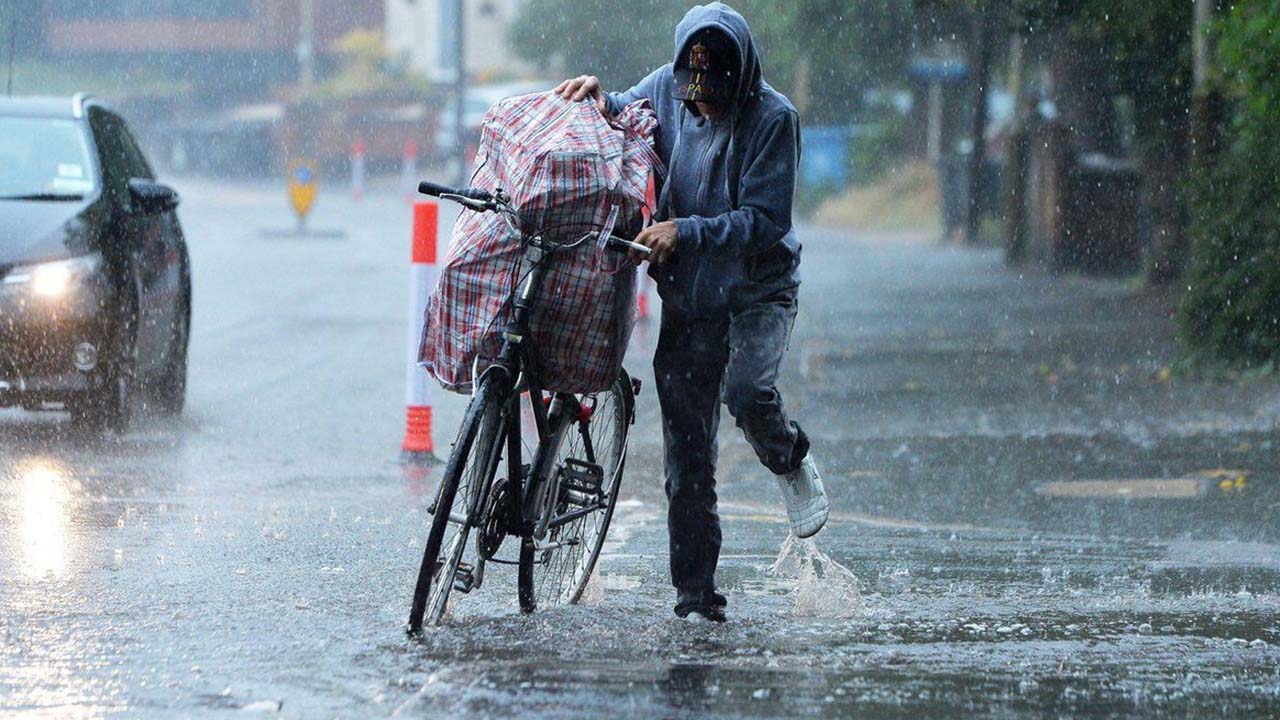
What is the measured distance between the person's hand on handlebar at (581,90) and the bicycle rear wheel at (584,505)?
0.82 m

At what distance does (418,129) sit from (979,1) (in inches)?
1227

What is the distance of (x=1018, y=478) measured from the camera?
9219 mm

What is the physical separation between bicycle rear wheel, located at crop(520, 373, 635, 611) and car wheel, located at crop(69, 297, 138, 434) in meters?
4.37

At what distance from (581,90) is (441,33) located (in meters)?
59.8

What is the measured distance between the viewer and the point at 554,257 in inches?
210

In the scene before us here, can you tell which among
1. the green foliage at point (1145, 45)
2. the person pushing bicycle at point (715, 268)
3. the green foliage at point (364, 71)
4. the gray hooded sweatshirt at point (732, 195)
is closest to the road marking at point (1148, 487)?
the person pushing bicycle at point (715, 268)

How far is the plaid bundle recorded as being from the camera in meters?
5.31

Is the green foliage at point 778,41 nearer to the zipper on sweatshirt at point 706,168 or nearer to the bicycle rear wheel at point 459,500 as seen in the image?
the zipper on sweatshirt at point 706,168

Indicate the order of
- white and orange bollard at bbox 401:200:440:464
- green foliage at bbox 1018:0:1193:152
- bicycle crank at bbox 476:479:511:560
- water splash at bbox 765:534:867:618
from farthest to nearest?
1. green foliage at bbox 1018:0:1193:152
2. white and orange bollard at bbox 401:200:440:464
3. water splash at bbox 765:534:867:618
4. bicycle crank at bbox 476:479:511:560

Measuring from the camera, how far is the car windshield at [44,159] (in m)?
10.0

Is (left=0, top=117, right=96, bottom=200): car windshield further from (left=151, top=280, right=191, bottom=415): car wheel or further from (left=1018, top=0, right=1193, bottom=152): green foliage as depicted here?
(left=1018, top=0, right=1193, bottom=152): green foliage

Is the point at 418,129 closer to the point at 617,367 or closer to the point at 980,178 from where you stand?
the point at 980,178

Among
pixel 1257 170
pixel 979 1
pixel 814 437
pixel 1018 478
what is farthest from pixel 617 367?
pixel 979 1

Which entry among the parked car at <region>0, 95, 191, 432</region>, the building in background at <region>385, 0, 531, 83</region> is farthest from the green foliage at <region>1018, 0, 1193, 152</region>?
the building in background at <region>385, 0, 531, 83</region>
